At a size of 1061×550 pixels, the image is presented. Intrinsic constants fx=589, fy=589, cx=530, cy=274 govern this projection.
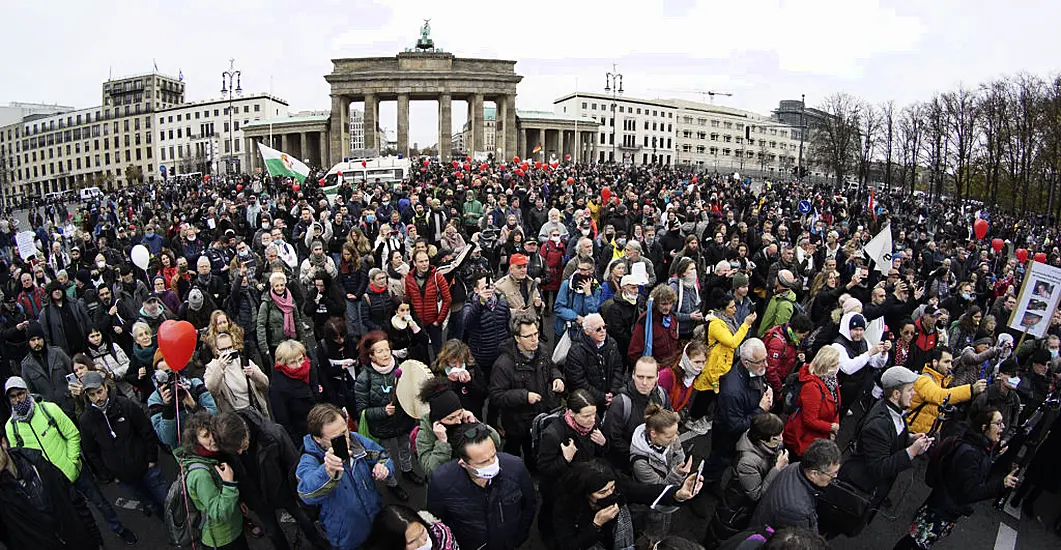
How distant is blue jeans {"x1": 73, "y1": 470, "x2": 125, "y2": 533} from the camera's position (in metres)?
4.82

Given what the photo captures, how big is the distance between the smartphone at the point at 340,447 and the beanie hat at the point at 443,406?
1.96ft

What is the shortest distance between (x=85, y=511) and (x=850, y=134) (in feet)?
185

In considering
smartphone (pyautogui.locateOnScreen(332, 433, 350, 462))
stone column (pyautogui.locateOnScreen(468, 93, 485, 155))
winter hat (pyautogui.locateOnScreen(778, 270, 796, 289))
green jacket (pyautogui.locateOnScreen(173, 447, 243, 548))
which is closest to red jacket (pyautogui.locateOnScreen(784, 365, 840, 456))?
winter hat (pyautogui.locateOnScreen(778, 270, 796, 289))

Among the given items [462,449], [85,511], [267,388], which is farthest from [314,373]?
[462,449]

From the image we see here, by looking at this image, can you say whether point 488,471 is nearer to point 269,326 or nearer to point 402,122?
point 269,326

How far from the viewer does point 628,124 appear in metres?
108

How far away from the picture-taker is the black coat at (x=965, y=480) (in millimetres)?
4203

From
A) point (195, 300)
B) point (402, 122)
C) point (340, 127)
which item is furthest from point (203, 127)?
point (195, 300)

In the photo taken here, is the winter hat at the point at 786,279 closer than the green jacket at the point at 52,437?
No

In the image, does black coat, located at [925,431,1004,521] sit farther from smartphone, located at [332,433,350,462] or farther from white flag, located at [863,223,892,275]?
white flag, located at [863,223,892,275]

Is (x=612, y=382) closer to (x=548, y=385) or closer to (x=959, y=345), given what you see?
(x=548, y=385)

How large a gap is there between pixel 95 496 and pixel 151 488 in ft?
→ 1.29

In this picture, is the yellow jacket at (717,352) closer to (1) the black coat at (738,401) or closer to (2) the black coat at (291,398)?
(1) the black coat at (738,401)

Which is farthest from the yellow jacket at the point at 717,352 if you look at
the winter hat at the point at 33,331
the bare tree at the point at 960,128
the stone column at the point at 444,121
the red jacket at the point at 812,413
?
the stone column at the point at 444,121
